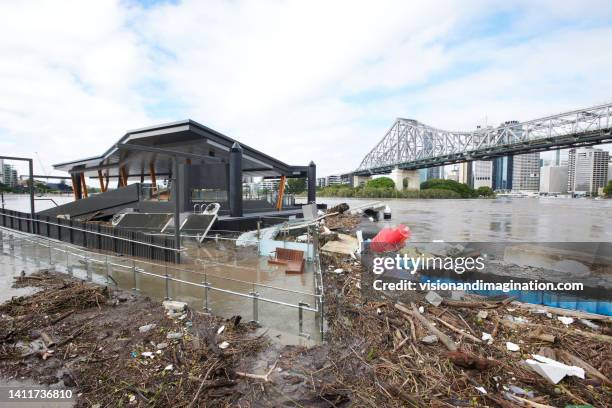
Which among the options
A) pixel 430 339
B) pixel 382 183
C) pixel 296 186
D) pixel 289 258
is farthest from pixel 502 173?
pixel 430 339

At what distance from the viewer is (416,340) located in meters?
4.62

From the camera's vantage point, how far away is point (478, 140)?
8100cm

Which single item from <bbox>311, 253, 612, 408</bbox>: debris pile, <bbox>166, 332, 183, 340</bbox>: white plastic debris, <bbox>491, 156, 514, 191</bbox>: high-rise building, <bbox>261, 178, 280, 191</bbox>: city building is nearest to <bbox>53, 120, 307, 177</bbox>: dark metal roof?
<bbox>261, 178, 280, 191</bbox>: city building

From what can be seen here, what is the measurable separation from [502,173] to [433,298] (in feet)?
693

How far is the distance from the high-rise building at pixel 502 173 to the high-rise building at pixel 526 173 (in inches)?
74.8

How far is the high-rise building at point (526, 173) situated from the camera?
173750 millimetres

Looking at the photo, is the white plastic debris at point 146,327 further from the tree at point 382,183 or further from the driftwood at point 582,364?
the tree at point 382,183

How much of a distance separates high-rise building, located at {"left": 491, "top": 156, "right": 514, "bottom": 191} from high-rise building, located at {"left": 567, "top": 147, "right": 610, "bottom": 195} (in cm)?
2603

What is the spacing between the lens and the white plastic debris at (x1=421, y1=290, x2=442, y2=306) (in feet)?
18.6

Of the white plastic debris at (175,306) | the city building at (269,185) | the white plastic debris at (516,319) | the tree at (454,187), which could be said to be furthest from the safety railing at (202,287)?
the tree at (454,187)

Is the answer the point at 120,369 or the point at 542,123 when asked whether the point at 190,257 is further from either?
the point at 542,123

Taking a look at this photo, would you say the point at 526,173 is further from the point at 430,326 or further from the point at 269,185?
the point at 430,326

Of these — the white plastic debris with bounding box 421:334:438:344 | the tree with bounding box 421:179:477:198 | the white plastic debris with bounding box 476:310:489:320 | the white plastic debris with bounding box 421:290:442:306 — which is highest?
the tree with bounding box 421:179:477:198

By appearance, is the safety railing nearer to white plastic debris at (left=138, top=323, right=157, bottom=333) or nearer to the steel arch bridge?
white plastic debris at (left=138, top=323, right=157, bottom=333)
